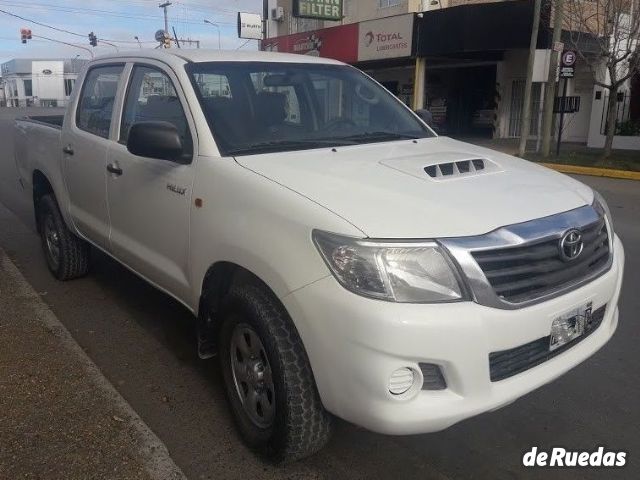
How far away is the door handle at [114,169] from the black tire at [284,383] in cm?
159

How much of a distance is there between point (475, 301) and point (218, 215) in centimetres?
128

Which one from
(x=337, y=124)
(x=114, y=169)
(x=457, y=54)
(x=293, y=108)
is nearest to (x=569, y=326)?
(x=337, y=124)

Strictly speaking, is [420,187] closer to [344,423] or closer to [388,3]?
[344,423]

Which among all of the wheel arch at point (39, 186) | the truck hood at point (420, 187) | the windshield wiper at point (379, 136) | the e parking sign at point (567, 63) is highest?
the e parking sign at point (567, 63)

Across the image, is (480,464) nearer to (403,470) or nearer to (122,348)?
(403,470)

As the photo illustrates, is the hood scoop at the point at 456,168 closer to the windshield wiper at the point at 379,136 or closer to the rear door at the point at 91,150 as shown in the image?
the windshield wiper at the point at 379,136

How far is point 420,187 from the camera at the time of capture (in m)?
2.69

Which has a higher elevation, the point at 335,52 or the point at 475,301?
the point at 335,52

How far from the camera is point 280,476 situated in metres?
2.78

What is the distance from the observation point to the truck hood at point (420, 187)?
7.91 ft

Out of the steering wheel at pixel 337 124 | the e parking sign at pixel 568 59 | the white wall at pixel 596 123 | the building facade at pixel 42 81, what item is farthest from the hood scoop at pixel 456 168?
the building facade at pixel 42 81

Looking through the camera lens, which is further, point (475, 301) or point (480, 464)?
point (480, 464)

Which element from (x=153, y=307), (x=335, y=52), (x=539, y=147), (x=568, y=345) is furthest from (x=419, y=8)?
(x=568, y=345)

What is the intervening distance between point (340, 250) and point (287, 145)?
3.87ft
